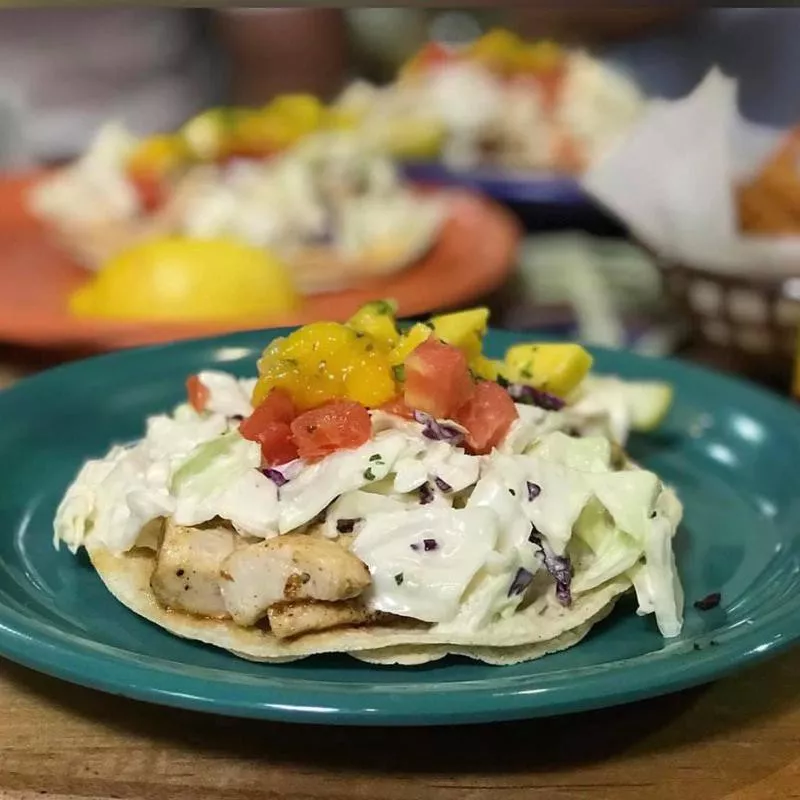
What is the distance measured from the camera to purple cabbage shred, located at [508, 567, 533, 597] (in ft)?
4.52

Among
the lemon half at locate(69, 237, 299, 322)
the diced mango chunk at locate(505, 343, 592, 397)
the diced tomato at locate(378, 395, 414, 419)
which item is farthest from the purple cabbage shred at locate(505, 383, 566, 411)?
the lemon half at locate(69, 237, 299, 322)

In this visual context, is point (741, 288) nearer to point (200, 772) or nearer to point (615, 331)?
point (615, 331)

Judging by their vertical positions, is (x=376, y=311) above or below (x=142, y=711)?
above

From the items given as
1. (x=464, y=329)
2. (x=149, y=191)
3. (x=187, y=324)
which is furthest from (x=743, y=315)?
Result: (x=149, y=191)

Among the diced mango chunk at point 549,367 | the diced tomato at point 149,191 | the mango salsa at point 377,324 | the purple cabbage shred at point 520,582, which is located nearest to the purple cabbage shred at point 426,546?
the purple cabbage shred at point 520,582

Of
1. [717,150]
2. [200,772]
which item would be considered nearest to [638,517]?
[200,772]

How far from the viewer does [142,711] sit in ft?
4.47

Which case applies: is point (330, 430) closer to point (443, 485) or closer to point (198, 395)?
point (443, 485)

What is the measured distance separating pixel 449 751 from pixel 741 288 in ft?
4.85

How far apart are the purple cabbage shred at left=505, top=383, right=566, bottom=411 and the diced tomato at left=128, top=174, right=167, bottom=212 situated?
193 centimetres

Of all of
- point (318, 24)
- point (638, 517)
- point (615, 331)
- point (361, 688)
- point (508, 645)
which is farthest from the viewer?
point (318, 24)

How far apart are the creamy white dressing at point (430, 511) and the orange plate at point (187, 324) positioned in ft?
2.47

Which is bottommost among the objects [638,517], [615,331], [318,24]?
[615,331]

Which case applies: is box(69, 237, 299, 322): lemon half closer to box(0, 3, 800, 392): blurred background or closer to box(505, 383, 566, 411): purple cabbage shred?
box(0, 3, 800, 392): blurred background
